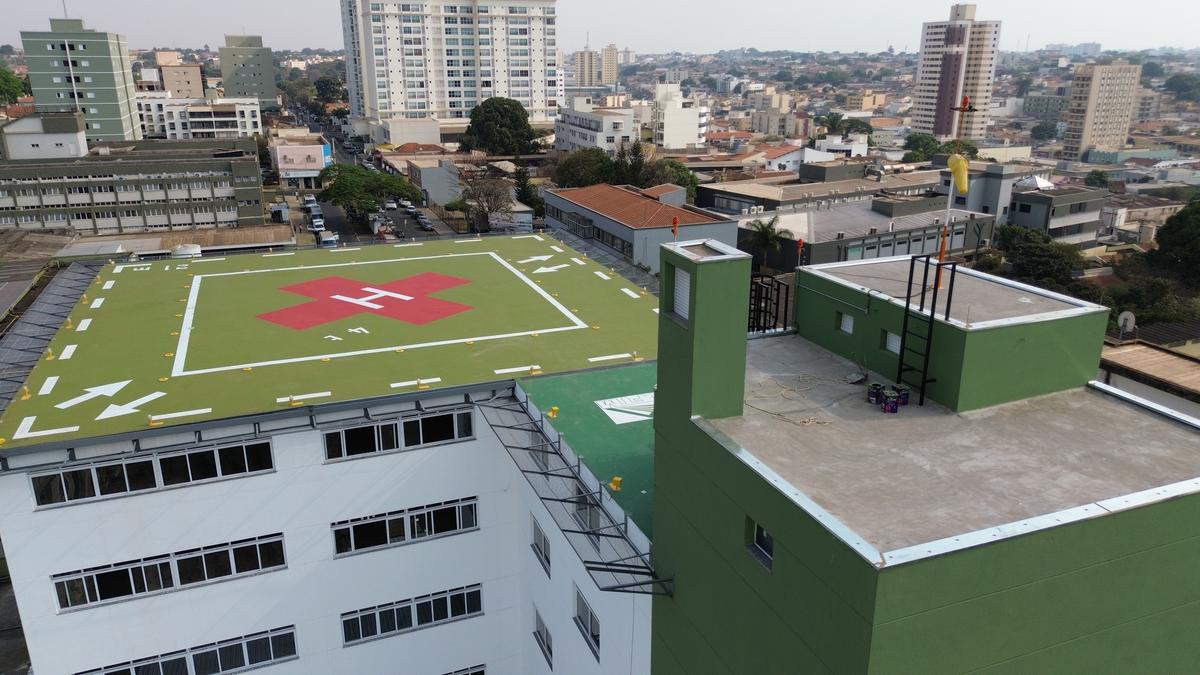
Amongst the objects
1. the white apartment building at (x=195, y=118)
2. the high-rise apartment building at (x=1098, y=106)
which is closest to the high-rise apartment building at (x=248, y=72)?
the white apartment building at (x=195, y=118)

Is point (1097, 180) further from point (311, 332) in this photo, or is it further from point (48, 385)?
point (48, 385)

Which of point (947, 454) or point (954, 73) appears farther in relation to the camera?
point (954, 73)

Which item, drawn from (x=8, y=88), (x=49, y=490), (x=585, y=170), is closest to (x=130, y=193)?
(x=585, y=170)

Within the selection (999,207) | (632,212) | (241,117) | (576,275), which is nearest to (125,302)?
(576,275)

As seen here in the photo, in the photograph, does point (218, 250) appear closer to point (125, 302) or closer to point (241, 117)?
point (125, 302)

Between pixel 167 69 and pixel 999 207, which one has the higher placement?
pixel 167 69
